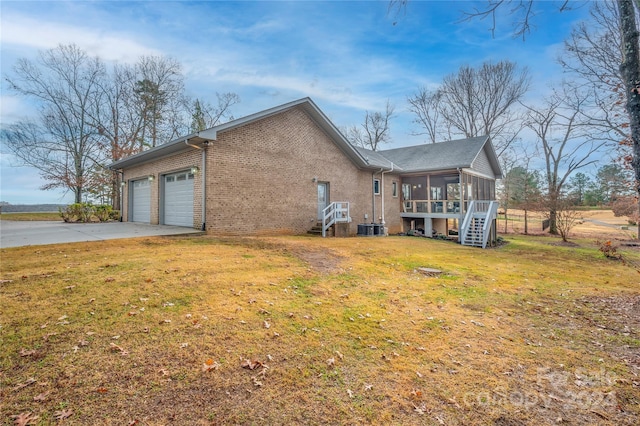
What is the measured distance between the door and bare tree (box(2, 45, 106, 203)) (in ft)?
69.3

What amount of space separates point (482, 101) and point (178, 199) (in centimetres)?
2693

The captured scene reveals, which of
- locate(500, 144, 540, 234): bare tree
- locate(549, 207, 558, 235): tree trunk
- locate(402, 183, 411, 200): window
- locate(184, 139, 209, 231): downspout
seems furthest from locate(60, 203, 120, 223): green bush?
locate(549, 207, 558, 235): tree trunk

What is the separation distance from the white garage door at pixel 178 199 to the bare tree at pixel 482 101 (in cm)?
2554

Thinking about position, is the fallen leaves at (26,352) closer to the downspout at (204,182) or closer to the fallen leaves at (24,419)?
the fallen leaves at (24,419)

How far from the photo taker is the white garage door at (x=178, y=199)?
11938 mm

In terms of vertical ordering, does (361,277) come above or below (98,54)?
below

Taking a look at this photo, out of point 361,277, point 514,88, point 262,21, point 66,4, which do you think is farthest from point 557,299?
point 514,88

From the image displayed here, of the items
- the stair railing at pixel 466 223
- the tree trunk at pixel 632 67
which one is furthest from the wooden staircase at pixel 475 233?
the tree trunk at pixel 632 67

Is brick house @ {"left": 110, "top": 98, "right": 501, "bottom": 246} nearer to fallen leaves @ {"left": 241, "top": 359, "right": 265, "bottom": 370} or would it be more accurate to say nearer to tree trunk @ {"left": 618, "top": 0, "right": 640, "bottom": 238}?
fallen leaves @ {"left": 241, "top": 359, "right": 265, "bottom": 370}

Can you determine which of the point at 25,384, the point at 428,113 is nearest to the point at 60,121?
the point at 25,384

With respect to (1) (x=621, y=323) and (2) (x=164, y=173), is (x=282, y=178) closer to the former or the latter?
(2) (x=164, y=173)

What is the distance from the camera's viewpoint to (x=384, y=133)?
3438cm

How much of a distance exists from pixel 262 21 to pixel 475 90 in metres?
23.6

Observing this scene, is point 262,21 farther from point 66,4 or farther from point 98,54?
point 98,54
